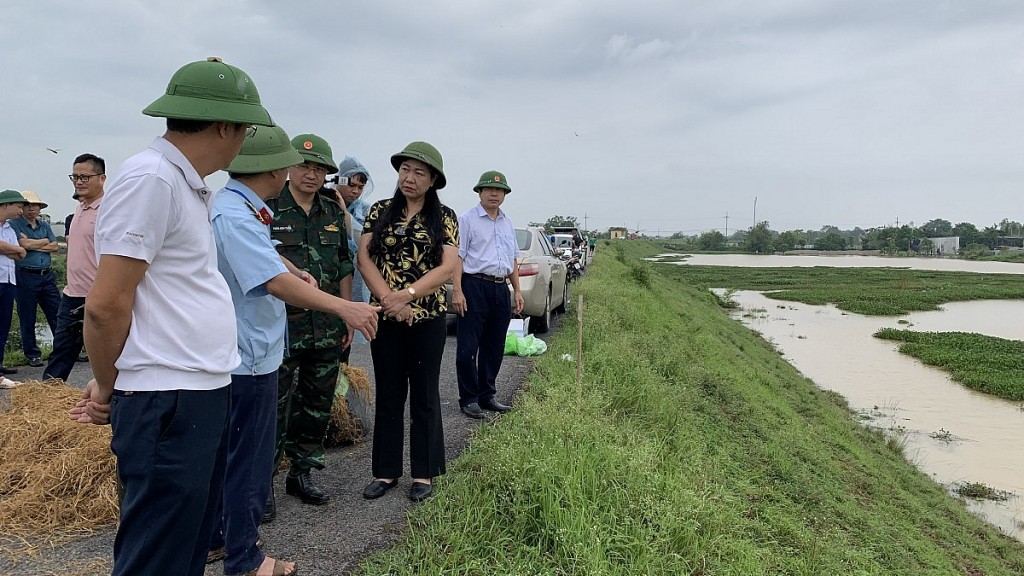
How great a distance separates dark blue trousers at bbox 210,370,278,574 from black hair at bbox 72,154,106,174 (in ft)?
11.9

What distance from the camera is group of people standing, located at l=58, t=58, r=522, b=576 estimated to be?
63.2 inches

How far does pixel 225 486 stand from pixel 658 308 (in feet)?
39.8

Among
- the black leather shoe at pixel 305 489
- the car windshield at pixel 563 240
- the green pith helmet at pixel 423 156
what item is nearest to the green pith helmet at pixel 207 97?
the green pith helmet at pixel 423 156

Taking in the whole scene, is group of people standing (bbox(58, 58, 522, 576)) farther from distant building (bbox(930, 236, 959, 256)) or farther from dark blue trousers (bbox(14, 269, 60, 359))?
distant building (bbox(930, 236, 959, 256))

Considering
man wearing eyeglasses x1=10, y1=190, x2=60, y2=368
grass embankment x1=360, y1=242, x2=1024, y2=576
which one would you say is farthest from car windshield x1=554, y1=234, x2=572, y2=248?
man wearing eyeglasses x1=10, y1=190, x2=60, y2=368

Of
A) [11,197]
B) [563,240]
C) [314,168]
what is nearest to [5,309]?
[11,197]

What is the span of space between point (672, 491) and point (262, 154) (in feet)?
9.15

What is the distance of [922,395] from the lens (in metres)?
12.1

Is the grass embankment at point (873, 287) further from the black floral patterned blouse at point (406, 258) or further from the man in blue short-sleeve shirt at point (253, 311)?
the man in blue short-sleeve shirt at point (253, 311)

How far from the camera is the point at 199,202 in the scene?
1762 mm

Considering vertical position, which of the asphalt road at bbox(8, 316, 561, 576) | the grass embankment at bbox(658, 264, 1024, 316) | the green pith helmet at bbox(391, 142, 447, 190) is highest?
the green pith helmet at bbox(391, 142, 447, 190)

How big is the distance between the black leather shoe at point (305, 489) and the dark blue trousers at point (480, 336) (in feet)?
5.77

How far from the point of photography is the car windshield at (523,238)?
359 inches

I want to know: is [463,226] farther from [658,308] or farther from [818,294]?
[818,294]
